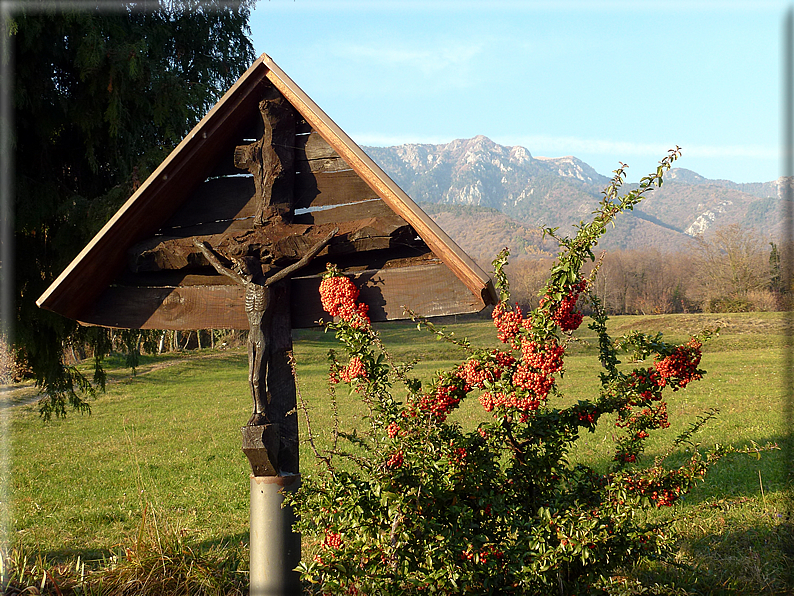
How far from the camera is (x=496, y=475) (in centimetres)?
300

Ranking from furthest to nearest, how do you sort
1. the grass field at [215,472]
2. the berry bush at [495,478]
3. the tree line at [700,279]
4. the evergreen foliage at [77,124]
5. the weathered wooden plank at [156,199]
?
the tree line at [700,279] → the evergreen foliage at [77,124] → the grass field at [215,472] → the weathered wooden plank at [156,199] → the berry bush at [495,478]

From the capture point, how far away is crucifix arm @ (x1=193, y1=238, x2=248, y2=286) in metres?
3.20

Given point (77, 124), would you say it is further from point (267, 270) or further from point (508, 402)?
point (508, 402)

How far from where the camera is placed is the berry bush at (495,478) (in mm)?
2566

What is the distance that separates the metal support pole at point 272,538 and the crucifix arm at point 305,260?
1.11 metres

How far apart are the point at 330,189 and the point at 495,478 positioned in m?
1.91

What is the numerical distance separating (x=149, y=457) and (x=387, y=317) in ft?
28.3

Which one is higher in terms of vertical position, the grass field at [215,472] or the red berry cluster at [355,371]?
the red berry cluster at [355,371]

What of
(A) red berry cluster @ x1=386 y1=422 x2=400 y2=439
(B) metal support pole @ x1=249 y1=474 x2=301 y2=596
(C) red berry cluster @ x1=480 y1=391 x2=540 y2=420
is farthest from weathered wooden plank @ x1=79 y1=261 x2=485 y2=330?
(B) metal support pole @ x1=249 y1=474 x2=301 y2=596

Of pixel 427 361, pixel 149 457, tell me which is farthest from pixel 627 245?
pixel 149 457

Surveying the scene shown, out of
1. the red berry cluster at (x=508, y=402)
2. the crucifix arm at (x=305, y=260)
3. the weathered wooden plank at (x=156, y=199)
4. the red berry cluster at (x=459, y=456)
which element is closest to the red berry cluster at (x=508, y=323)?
the red berry cluster at (x=508, y=402)

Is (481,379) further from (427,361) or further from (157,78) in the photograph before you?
(427,361)

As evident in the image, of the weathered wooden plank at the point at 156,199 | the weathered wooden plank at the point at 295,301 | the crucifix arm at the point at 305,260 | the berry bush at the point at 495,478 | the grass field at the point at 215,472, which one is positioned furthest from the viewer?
the grass field at the point at 215,472

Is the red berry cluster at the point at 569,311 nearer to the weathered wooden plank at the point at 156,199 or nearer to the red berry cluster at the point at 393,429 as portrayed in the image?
the red berry cluster at the point at 393,429
